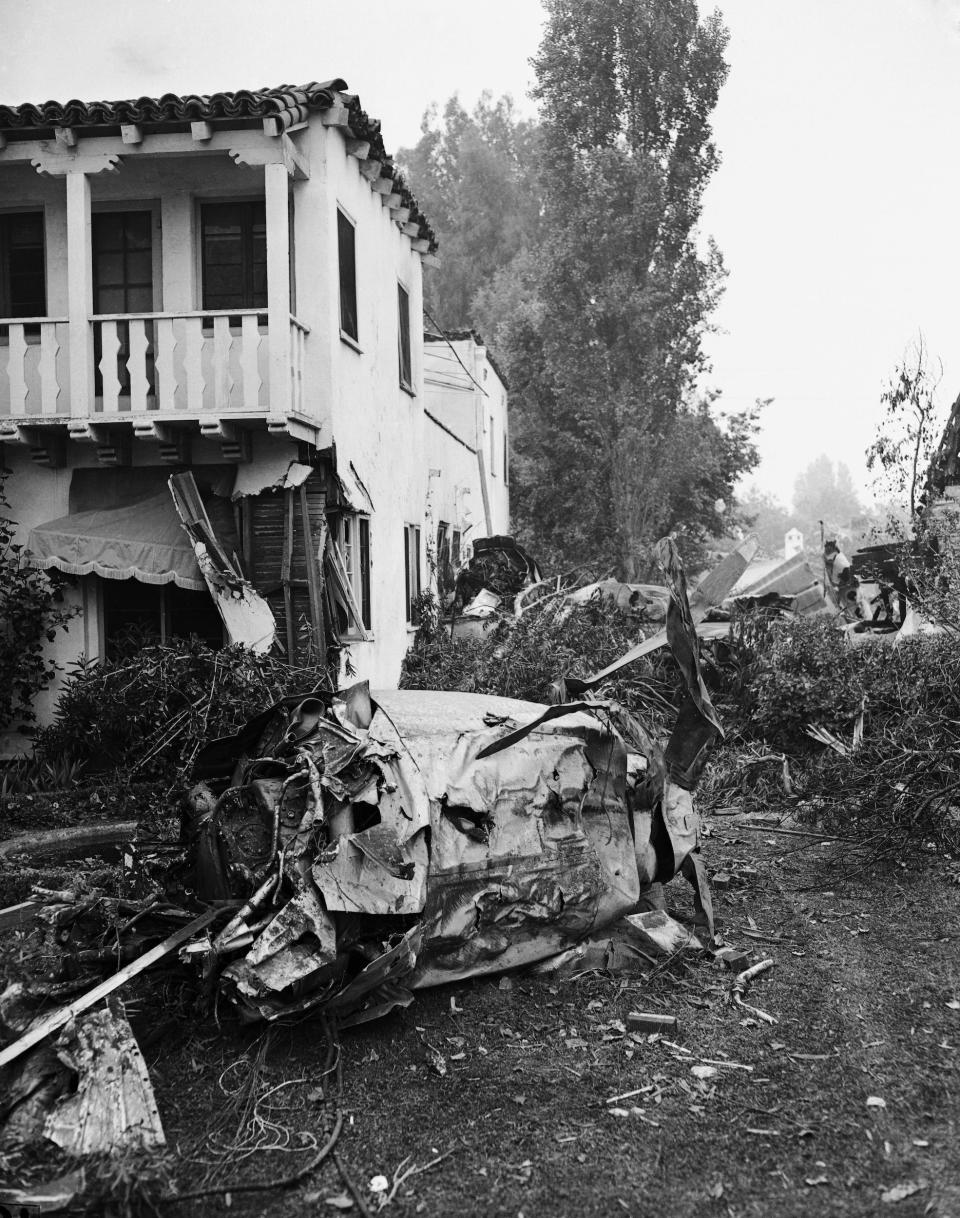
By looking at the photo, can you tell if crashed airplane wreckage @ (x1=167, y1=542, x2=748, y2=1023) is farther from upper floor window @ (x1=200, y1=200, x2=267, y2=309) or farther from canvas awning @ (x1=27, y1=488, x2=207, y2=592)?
upper floor window @ (x1=200, y1=200, x2=267, y2=309)

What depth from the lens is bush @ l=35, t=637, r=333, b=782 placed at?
8.97 meters

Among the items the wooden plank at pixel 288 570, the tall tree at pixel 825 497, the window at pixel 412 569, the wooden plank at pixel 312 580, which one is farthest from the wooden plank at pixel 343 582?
the tall tree at pixel 825 497

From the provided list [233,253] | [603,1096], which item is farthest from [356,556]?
[603,1096]

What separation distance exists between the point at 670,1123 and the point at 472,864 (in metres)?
1.49

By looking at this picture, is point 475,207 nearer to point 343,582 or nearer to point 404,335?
point 404,335

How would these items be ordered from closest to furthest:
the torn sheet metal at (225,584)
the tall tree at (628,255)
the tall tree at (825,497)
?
the torn sheet metal at (225,584) < the tall tree at (628,255) < the tall tree at (825,497)

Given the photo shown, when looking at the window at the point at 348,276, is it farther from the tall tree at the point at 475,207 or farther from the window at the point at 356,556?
the tall tree at the point at 475,207

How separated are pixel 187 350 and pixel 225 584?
2196 millimetres

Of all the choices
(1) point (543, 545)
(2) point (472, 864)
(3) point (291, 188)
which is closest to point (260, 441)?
(3) point (291, 188)

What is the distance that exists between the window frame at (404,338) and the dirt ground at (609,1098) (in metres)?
9.70

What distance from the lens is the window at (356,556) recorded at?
10953mm

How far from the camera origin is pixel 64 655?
414 inches

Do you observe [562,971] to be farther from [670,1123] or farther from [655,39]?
[655,39]

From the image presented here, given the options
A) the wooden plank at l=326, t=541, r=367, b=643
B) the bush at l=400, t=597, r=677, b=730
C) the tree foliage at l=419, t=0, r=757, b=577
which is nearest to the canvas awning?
the wooden plank at l=326, t=541, r=367, b=643
